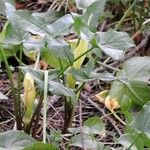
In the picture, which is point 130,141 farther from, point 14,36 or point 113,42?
point 14,36

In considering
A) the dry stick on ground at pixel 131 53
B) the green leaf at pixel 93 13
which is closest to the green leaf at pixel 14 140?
the green leaf at pixel 93 13

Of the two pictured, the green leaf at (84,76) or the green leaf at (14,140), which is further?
the green leaf at (84,76)

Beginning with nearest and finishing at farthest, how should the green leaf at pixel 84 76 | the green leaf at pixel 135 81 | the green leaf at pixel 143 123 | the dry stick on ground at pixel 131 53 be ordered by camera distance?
the green leaf at pixel 143 123 → the green leaf at pixel 84 76 → the green leaf at pixel 135 81 → the dry stick on ground at pixel 131 53

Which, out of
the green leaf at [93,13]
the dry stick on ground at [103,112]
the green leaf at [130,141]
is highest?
the green leaf at [93,13]

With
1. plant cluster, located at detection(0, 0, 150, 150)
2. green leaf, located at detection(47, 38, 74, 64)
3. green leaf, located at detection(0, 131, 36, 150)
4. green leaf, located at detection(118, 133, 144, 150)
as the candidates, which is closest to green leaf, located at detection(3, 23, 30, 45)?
plant cluster, located at detection(0, 0, 150, 150)

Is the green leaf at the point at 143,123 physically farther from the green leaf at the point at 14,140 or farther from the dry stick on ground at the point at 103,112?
the dry stick on ground at the point at 103,112
